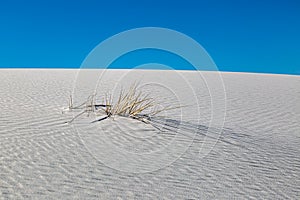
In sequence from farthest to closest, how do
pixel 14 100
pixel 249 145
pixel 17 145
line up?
pixel 14 100, pixel 249 145, pixel 17 145

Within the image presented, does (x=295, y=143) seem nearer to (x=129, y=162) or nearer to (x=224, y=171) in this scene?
(x=224, y=171)

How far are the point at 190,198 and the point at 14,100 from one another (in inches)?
126

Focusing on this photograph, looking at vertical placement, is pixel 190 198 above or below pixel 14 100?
below

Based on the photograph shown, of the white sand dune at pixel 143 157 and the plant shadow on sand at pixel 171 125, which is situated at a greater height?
the plant shadow on sand at pixel 171 125

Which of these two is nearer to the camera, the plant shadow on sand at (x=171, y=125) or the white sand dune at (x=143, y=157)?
the white sand dune at (x=143, y=157)

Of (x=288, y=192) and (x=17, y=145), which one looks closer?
(x=288, y=192)

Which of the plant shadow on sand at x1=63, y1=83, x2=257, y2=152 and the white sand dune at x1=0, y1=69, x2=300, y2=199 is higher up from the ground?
the plant shadow on sand at x1=63, y1=83, x2=257, y2=152

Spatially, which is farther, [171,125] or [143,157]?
[171,125]

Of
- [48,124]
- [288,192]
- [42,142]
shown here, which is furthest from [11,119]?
[288,192]

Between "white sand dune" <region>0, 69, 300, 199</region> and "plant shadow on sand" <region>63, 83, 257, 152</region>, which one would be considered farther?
"plant shadow on sand" <region>63, 83, 257, 152</region>

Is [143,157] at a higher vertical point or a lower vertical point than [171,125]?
lower

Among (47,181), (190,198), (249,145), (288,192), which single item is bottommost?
(47,181)

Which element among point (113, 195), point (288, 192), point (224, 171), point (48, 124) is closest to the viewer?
point (113, 195)

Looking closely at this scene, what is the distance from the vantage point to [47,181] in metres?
2.10
